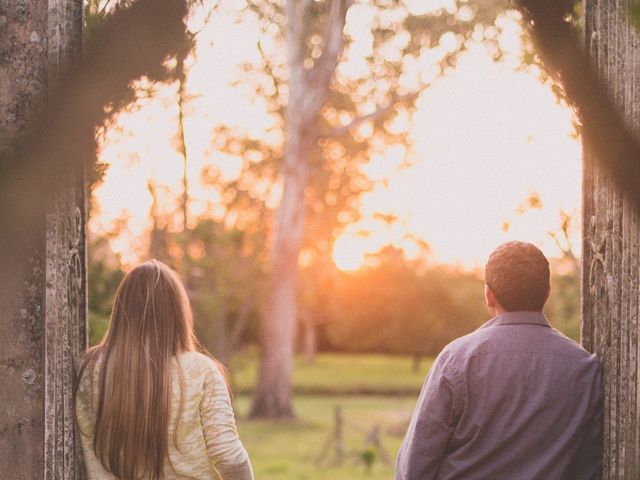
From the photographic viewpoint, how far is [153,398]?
2734 millimetres

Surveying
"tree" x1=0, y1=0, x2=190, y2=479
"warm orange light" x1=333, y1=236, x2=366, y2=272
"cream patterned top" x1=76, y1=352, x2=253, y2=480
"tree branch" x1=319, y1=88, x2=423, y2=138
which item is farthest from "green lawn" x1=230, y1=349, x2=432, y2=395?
"tree" x1=0, y1=0, x2=190, y2=479

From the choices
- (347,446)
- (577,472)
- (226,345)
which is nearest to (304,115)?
(226,345)

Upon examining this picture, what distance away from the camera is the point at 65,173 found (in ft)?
3.95

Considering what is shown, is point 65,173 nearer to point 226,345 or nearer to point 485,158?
point 485,158

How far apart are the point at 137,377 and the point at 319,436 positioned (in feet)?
55.4

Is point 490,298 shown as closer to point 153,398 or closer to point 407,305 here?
point 153,398

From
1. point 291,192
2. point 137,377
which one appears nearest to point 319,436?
point 291,192

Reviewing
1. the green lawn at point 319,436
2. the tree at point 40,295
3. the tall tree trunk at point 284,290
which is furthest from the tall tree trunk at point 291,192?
the tree at point 40,295

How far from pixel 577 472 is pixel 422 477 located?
550 millimetres

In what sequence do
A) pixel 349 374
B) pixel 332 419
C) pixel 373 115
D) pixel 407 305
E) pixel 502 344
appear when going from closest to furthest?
pixel 502 344 < pixel 373 115 < pixel 332 419 < pixel 407 305 < pixel 349 374

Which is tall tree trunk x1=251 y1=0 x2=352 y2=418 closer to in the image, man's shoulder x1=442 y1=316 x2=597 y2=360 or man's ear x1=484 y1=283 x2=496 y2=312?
man's ear x1=484 y1=283 x2=496 y2=312

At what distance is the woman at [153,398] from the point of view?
8.98 feet

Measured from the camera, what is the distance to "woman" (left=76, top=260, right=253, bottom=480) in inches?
108

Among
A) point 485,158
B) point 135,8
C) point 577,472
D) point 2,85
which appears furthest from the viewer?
point 485,158
